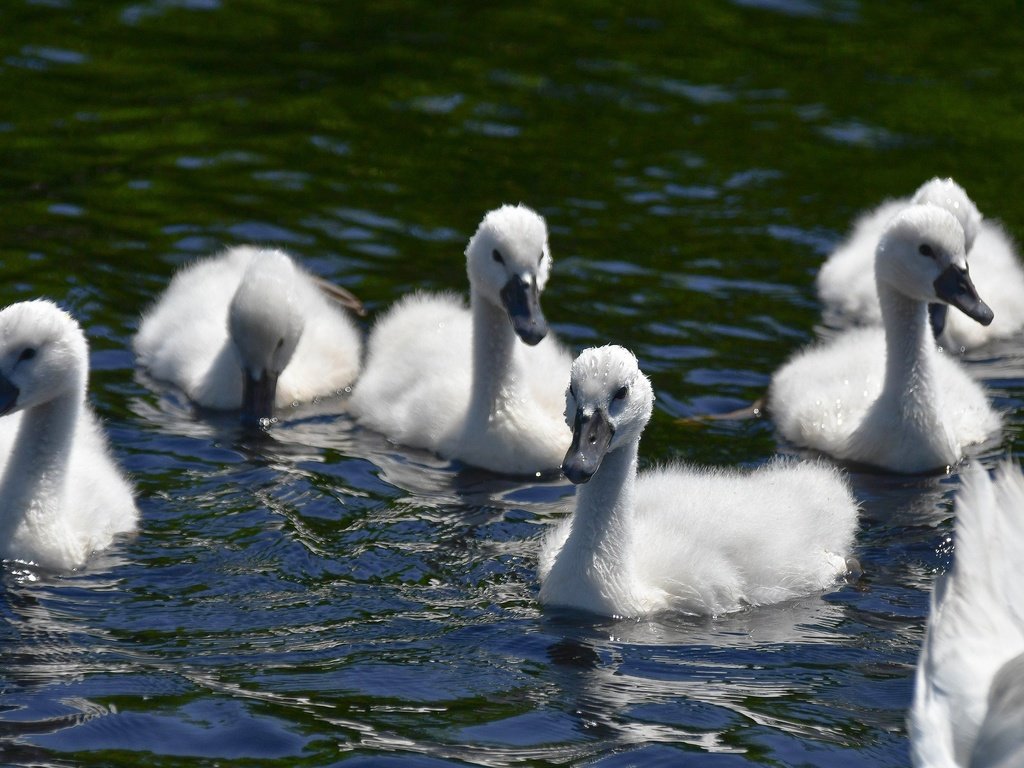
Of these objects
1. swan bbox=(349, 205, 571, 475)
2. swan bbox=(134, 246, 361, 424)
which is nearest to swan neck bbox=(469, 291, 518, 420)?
swan bbox=(349, 205, 571, 475)

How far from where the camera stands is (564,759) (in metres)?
6.28

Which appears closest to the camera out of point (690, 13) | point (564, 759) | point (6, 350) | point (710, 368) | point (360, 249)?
point (564, 759)

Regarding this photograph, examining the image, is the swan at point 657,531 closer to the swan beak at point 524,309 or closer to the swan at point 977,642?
the swan beak at point 524,309

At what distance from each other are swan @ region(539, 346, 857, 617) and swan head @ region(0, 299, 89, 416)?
2.22 meters

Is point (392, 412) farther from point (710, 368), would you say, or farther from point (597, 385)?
point (597, 385)

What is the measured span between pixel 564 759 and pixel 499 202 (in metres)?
6.49

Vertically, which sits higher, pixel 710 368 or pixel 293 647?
pixel 710 368

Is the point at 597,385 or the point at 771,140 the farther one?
the point at 771,140

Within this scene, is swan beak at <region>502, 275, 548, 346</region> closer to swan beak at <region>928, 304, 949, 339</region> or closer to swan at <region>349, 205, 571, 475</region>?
swan at <region>349, 205, 571, 475</region>

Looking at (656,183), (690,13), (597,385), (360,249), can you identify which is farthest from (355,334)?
(690,13)

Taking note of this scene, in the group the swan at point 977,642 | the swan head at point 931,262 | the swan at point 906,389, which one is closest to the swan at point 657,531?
the swan at point 906,389

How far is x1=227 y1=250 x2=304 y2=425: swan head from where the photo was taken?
9.68m

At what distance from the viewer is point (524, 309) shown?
361 inches

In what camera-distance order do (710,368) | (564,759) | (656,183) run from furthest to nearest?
(656,183), (710,368), (564,759)
